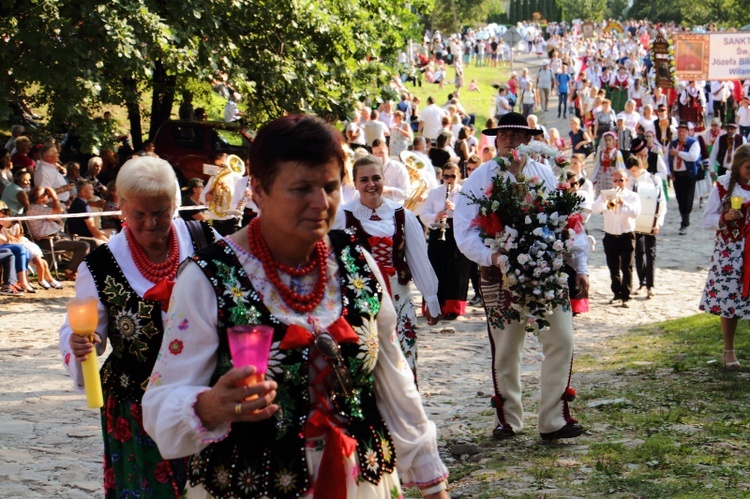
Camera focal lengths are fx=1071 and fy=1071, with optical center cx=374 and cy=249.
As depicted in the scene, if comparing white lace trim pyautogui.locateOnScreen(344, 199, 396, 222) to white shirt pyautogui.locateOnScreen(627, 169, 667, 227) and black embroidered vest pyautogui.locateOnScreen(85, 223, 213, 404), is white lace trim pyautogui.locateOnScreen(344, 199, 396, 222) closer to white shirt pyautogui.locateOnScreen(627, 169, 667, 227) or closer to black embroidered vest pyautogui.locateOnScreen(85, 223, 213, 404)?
black embroidered vest pyautogui.locateOnScreen(85, 223, 213, 404)

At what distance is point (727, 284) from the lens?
9758mm

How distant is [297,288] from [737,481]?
4.24 m

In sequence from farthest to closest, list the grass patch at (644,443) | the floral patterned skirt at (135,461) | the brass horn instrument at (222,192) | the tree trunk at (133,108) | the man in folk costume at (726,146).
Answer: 1. the man in folk costume at (726,146)
2. the tree trunk at (133,108)
3. the brass horn instrument at (222,192)
4. the grass patch at (644,443)
5. the floral patterned skirt at (135,461)

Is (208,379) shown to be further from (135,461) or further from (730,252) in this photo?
(730,252)

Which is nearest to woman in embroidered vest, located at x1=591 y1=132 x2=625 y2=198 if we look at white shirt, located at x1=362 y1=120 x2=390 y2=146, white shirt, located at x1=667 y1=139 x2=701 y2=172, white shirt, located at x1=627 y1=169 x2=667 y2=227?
white shirt, located at x1=627 y1=169 x2=667 y2=227

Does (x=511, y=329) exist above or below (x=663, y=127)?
below

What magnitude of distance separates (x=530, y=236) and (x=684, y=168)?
14.8 m

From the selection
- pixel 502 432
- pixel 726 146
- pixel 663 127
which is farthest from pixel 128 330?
pixel 663 127

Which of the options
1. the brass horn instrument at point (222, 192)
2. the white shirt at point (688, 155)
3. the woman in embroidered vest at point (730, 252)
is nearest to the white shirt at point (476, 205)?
the woman in embroidered vest at point (730, 252)

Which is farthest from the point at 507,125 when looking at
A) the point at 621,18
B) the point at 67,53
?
the point at 621,18

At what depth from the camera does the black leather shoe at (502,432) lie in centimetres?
775

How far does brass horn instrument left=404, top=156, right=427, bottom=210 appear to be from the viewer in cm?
1440

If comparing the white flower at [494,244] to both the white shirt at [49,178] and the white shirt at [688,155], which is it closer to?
the white shirt at [49,178]

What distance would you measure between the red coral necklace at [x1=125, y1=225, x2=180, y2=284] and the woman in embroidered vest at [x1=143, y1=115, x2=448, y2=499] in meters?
1.57
